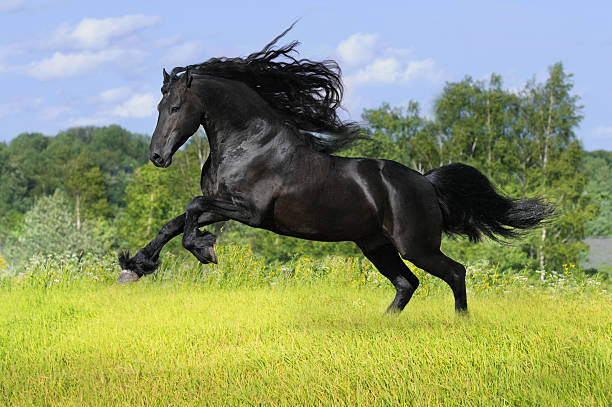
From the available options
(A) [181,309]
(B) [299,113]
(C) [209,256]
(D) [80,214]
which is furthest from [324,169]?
(D) [80,214]

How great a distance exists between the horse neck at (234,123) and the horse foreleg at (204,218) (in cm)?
47

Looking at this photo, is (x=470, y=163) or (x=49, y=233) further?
(x=49, y=233)

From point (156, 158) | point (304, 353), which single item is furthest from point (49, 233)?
point (304, 353)

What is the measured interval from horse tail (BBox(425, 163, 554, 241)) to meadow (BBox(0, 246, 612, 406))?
97cm

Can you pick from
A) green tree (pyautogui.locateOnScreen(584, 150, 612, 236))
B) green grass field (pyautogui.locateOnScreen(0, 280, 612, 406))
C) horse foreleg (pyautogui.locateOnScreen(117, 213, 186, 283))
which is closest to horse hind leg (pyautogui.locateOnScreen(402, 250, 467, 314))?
green grass field (pyautogui.locateOnScreen(0, 280, 612, 406))

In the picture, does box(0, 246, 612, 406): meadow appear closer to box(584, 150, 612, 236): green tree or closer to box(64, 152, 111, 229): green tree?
box(584, 150, 612, 236): green tree

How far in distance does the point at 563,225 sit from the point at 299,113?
32.0 meters

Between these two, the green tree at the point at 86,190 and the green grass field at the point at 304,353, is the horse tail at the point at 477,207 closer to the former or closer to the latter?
the green grass field at the point at 304,353

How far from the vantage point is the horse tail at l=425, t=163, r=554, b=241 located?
7055mm

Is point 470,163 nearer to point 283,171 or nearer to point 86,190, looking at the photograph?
point 283,171

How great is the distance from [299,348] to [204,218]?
147cm

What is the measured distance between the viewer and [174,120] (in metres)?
5.78

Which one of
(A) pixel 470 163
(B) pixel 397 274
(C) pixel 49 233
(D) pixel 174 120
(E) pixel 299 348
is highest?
(A) pixel 470 163

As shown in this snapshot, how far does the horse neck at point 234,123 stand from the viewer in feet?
19.4
